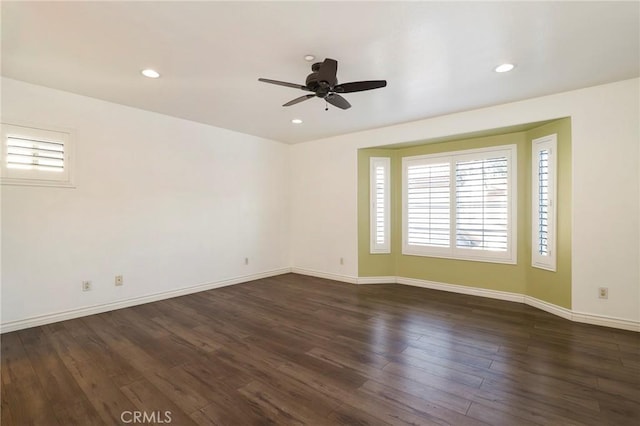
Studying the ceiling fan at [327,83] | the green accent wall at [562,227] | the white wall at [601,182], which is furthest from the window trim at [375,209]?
the ceiling fan at [327,83]

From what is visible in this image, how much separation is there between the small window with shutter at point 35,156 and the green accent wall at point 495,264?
4.26 meters

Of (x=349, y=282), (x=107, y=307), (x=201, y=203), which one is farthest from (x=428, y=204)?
(x=107, y=307)

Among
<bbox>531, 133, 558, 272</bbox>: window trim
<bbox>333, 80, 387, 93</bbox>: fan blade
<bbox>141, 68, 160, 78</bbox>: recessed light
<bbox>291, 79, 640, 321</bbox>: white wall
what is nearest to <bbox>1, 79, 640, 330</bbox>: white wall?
<bbox>291, 79, 640, 321</bbox>: white wall

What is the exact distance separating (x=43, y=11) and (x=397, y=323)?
4230 mm

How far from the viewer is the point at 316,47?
8.14 feet

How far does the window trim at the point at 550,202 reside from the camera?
12.0 ft

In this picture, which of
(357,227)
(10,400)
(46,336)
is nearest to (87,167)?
(46,336)

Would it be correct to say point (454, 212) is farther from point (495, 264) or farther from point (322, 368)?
point (322, 368)

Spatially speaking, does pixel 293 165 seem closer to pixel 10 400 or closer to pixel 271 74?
pixel 271 74

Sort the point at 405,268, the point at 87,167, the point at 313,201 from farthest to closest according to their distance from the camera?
the point at 313,201, the point at 405,268, the point at 87,167

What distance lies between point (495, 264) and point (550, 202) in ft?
3.80

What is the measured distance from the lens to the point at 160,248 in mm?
4309

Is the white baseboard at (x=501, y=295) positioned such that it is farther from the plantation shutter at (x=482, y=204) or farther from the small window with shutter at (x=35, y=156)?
the small window with shutter at (x=35, y=156)

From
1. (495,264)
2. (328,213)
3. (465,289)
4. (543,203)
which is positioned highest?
(543,203)
